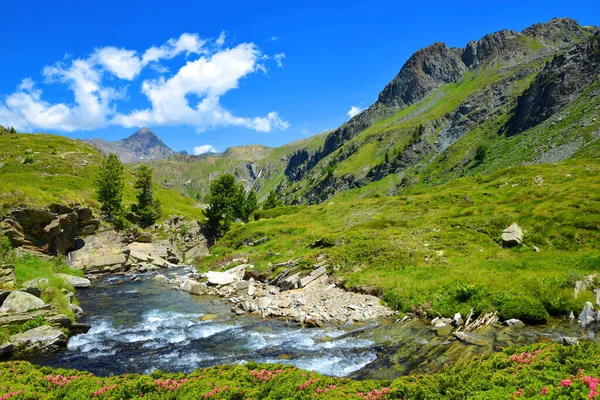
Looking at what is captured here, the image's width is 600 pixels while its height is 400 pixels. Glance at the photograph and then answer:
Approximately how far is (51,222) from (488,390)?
64.5m

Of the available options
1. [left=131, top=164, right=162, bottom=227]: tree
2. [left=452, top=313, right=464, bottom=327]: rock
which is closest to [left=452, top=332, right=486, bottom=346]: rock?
[left=452, top=313, right=464, bottom=327]: rock

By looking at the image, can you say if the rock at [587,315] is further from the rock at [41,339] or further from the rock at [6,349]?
the rock at [6,349]

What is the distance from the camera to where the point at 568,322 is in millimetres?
19484

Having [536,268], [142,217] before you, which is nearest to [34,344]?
[536,268]

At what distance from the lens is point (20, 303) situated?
23094 millimetres

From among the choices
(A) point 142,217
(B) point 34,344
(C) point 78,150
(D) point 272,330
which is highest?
(C) point 78,150

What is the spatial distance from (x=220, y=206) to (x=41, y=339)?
6485 cm

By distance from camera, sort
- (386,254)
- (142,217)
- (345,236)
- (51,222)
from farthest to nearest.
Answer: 1. (142,217)
2. (51,222)
3. (345,236)
4. (386,254)

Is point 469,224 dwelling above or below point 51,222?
below

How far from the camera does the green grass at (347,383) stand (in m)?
9.37

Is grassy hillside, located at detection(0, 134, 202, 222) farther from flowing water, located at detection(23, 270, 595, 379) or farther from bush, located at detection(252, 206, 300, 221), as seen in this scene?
flowing water, located at detection(23, 270, 595, 379)

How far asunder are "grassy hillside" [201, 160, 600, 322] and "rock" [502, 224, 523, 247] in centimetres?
65

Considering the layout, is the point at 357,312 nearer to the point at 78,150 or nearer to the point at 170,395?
the point at 170,395

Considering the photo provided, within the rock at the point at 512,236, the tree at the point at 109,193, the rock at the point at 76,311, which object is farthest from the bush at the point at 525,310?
the tree at the point at 109,193
